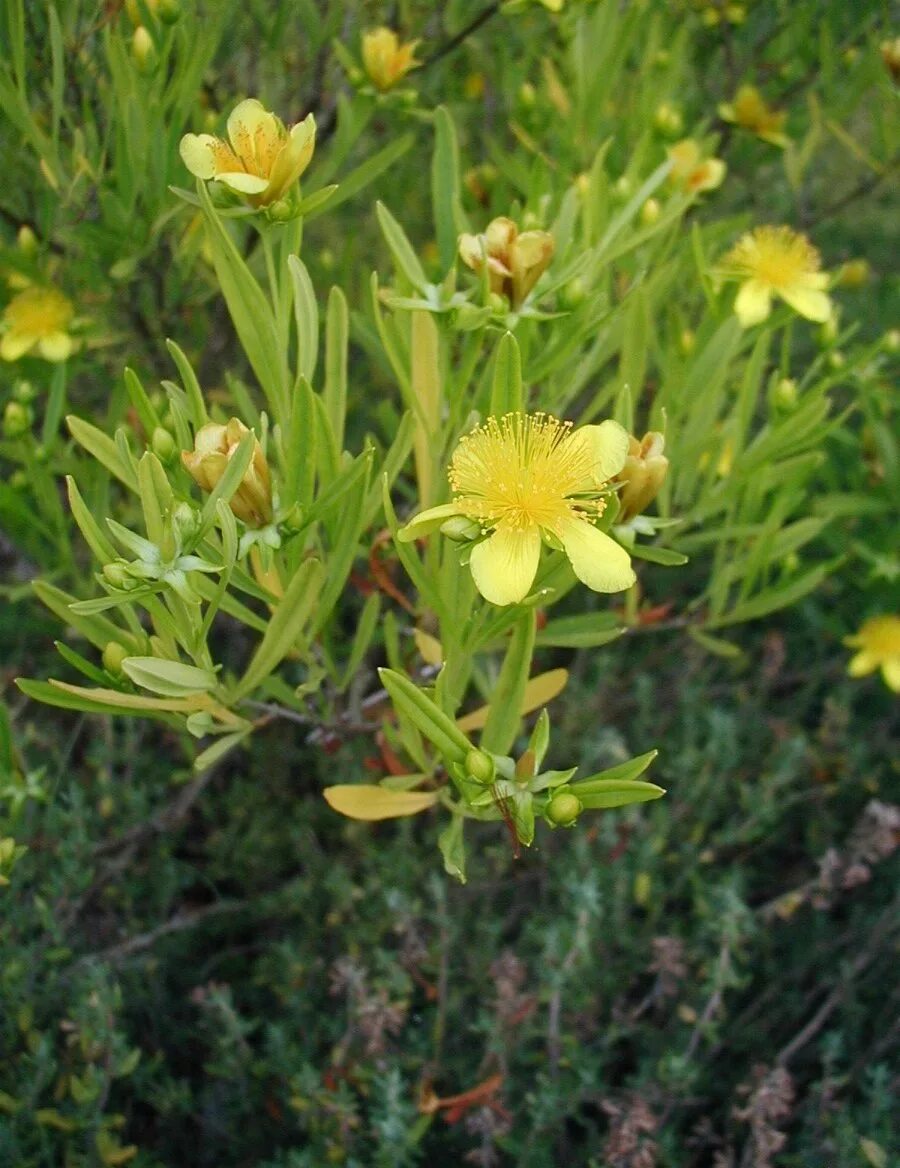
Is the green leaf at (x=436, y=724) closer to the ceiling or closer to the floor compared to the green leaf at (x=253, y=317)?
closer to the floor

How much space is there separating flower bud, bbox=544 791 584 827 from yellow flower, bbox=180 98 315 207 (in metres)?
0.51

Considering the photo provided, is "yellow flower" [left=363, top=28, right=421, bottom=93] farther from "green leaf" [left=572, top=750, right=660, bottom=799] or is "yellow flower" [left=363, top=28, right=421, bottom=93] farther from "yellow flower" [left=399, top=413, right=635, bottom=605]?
"green leaf" [left=572, top=750, right=660, bottom=799]

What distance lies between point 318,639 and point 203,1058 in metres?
0.68

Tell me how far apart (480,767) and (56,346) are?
29.6 inches

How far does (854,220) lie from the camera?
97.6 inches

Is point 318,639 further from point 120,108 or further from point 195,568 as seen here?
point 120,108

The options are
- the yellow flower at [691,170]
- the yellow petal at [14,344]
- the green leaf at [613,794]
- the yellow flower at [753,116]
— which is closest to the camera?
the green leaf at [613,794]

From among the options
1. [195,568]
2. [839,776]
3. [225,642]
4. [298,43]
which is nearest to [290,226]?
[195,568]

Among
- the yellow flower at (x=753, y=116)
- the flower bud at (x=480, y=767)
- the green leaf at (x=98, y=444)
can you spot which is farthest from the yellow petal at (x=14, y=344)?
the yellow flower at (x=753, y=116)

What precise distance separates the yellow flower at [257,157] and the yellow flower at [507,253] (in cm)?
16

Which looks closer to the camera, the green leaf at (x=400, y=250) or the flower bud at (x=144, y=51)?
the green leaf at (x=400, y=250)

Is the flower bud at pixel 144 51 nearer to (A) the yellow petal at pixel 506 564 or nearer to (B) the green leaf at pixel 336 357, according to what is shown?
(B) the green leaf at pixel 336 357

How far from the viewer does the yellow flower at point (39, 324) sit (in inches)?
46.9

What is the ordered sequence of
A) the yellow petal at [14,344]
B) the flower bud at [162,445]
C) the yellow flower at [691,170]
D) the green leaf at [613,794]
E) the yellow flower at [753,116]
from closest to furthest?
the green leaf at [613,794]
the flower bud at [162,445]
the yellow petal at [14,344]
the yellow flower at [691,170]
the yellow flower at [753,116]
